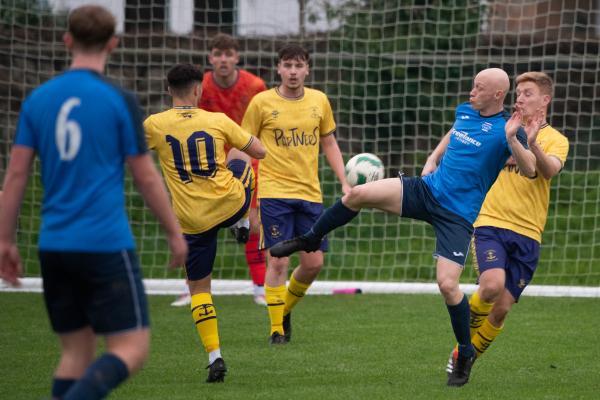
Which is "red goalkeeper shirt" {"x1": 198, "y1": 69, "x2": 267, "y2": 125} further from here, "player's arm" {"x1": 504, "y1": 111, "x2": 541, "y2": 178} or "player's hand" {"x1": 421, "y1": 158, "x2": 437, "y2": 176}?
"player's arm" {"x1": 504, "y1": 111, "x2": 541, "y2": 178}

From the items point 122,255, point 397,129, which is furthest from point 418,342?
point 397,129

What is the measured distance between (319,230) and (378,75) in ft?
19.4

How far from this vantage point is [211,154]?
6047mm

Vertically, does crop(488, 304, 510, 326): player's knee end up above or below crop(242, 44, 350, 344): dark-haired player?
below

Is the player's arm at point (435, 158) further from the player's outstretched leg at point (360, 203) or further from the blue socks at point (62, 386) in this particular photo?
the blue socks at point (62, 386)

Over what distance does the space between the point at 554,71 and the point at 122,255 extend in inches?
340

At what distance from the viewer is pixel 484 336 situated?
6469 millimetres

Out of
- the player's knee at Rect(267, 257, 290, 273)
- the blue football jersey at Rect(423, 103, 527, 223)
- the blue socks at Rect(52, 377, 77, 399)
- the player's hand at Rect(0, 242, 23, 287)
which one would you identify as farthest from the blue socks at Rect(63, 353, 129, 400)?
the player's knee at Rect(267, 257, 290, 273)

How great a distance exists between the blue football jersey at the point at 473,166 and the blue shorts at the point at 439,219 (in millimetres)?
40

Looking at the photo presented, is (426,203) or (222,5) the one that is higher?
(222,5)

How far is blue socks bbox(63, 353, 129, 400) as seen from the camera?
3.75 meters

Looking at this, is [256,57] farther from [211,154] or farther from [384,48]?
[211,154]

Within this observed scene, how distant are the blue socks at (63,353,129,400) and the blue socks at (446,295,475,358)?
2441 mm

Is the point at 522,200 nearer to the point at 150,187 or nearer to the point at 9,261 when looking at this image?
the point at 150,187
